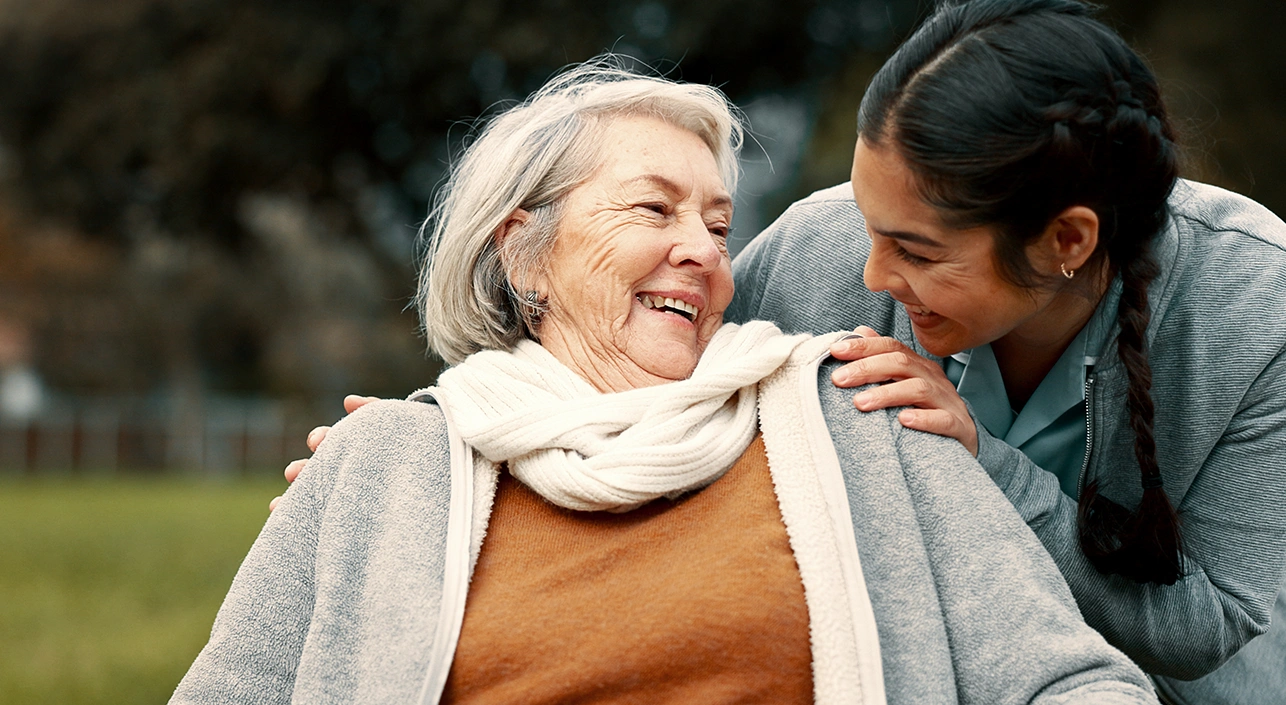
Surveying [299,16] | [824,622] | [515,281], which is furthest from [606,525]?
[299,16]

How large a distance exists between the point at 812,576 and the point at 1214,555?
2.97 ft

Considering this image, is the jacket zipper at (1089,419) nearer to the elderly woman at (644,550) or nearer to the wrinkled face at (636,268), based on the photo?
the elderly woman at (644,550)

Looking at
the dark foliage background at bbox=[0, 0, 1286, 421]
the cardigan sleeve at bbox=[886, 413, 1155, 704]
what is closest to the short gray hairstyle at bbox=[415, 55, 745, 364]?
the cardigan sleeve at bbox=[886, 413, 1155, 704]

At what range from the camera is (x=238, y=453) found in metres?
27.0

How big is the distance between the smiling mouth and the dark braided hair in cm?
52

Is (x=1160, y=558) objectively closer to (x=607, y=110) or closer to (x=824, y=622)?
(x=824, y=622)

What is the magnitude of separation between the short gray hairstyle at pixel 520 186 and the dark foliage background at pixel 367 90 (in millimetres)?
4301

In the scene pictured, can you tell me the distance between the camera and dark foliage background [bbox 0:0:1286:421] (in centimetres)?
873

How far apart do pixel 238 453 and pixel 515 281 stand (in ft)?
86.4

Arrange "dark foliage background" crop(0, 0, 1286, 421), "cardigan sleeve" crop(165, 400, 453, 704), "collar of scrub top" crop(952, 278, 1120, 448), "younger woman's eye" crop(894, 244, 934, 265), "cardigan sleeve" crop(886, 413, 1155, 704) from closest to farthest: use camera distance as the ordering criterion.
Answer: "cardigan sleeve" crop(886, 413, 1155, 704) < "cardigan sleeve" crop(165, 400, 453, 704) < "younger woman's eye" crop(894, 244, 934, 265) < "collar of scrub top" crop(952, 278, 1120, 448) < "dark foliage background" crop(0, 0, 1286, 421)

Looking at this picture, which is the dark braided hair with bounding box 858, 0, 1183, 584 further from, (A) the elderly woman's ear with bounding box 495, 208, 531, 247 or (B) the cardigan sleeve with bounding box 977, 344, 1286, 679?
(A) the elderly woman's ear with bounding box 495, 208, 531, 247

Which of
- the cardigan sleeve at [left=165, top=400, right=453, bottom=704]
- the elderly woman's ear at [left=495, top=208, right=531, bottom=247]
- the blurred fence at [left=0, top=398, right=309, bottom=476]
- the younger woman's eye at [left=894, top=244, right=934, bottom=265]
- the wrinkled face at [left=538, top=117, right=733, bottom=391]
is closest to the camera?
the cardigan sleeve at [left=165, top=400, right=453, bottom=704]

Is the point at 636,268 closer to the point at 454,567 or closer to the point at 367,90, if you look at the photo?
the point at 454,567

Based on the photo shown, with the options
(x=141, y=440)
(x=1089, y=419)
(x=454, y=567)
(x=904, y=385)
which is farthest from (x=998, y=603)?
(x=141, y=440)
